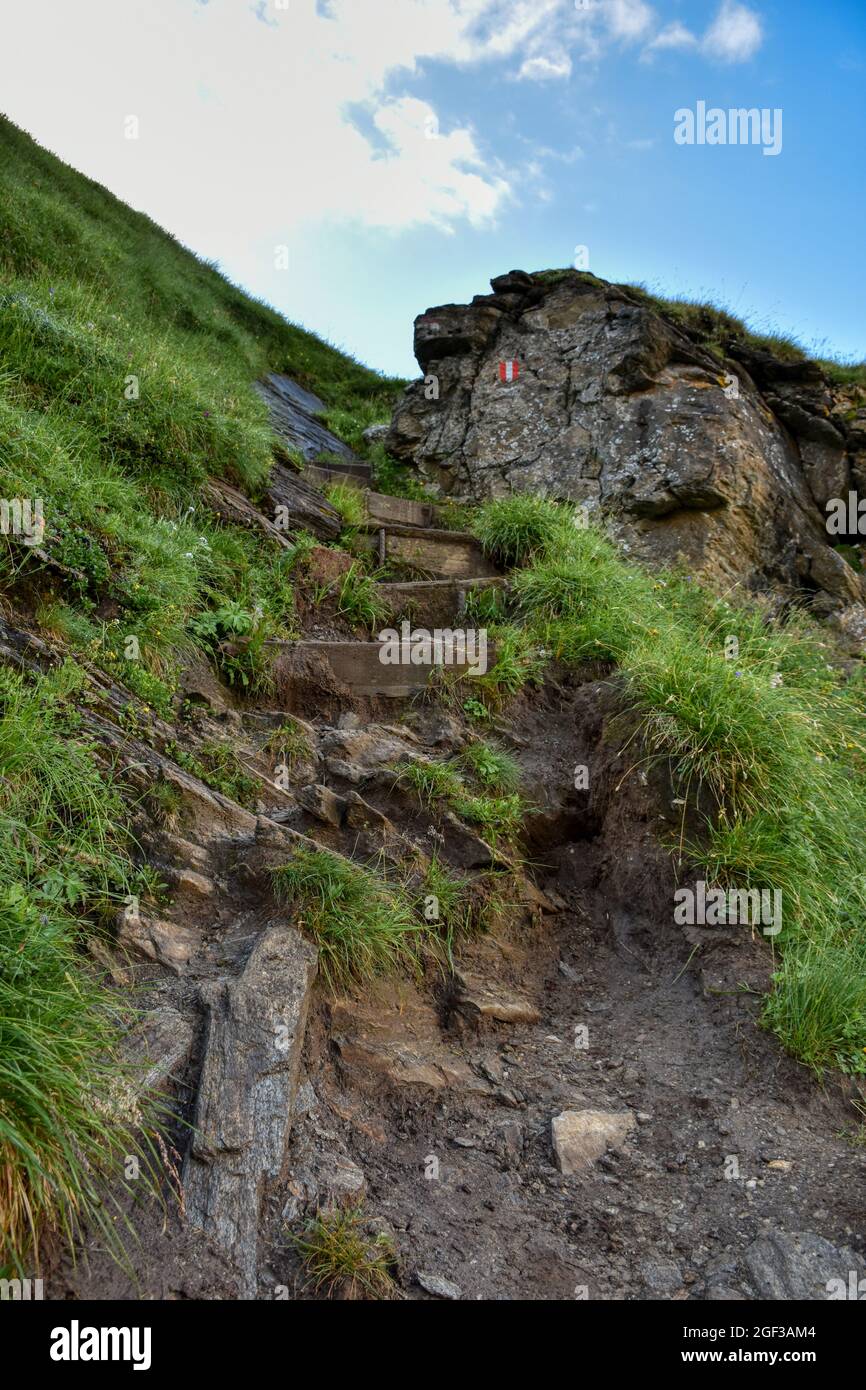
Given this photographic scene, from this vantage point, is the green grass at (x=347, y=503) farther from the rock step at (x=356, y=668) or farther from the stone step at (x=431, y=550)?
the rock step at (x=356, y=668)

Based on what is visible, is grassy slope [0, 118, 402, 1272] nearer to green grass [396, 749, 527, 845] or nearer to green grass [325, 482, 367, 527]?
green grass [325, 482, 367, 527]

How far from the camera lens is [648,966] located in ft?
12.7

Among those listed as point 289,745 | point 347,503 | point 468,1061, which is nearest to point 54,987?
point 468,1061

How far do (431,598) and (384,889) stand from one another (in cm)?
323

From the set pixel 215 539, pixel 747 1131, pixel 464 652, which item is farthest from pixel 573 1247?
pixel 215 539

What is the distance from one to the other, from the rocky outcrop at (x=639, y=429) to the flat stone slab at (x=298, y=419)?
1.00 m

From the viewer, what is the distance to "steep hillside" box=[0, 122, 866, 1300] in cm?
243

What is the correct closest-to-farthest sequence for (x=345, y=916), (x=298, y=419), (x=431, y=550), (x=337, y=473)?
1. (x=345, y=916)
2. (x=431, y=550)
3. (x=337, y=473)
4. (x=298, y=419)

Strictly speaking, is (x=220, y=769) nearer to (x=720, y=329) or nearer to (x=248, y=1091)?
(x=248, y=1091)

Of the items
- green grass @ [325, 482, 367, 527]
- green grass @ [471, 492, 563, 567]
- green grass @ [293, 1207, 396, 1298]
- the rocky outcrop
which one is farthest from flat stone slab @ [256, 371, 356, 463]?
green grass @ [293, 1207, 396, 1298]

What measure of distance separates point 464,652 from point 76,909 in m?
2.91

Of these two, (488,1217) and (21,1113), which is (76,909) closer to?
(21,1113)

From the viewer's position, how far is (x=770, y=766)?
414cm

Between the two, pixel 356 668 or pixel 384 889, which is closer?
pixel 384 889
